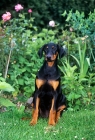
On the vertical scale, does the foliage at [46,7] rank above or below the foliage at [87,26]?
above

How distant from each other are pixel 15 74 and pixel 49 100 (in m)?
1.53

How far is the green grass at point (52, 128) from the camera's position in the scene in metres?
5.26

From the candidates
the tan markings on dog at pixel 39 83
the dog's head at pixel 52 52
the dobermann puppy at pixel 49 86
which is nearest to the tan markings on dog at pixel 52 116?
the dobermann puppy at pixel 49 86

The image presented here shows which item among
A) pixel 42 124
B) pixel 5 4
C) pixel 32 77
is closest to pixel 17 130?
pixel 42 124

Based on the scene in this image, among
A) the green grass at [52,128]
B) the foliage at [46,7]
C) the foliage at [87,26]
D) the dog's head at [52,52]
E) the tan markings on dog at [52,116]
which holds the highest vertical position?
the foliage at [46,7]

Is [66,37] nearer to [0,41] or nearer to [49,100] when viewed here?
[0,41]

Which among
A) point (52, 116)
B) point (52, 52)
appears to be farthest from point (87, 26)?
point (52, 116)

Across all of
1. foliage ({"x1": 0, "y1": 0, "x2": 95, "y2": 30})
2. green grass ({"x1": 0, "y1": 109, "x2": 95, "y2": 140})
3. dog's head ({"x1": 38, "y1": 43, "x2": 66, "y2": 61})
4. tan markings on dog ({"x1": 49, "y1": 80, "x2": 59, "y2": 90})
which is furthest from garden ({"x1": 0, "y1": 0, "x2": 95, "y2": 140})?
foliage ({"x1": 0, "y1": 0, "x2": 95, "y2": 30})

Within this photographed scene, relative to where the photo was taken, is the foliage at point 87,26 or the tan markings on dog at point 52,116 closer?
the tan markings on dog at point 52,116

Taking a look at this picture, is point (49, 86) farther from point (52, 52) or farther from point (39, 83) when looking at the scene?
point (52, 52)

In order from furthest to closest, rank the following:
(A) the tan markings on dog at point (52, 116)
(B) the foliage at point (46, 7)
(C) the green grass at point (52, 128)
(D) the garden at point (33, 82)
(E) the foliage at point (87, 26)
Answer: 1. (B) the foliage at point (46, 7)
2. (E) the foliage at point (87, 26)
3. (A) the tan markings on dog at point (52, 116)
4. (D) the garden at point (33, 82)
5. (C) the green grass at point (52, 128)

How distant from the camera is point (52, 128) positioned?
5645 mm

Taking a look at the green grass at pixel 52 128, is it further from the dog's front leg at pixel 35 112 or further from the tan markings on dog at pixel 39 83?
the tan markings on dog at pixel 39 83

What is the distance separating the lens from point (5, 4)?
14359 mm
